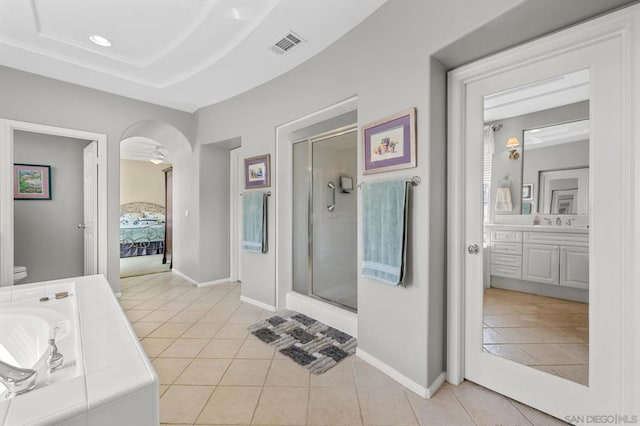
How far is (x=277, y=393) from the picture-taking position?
1617mm

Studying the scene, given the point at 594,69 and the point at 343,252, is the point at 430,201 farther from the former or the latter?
the point at 343,252

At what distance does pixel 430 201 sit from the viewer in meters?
1.61

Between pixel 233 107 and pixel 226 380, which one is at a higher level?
pixel 233 107

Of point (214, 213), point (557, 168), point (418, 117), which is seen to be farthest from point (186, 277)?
point (557, 168)

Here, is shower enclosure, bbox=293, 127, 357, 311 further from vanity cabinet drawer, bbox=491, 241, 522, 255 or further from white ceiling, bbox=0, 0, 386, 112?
vanity cabinet drawer, bbox=491, 241, 522, 255

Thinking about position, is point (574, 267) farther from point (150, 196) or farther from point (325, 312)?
point (150, 196)

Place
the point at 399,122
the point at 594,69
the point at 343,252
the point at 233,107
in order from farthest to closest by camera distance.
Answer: the point at 233,107 < the point at 343,252 < the point at 399,122 < the point at 594,69

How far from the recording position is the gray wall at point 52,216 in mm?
3316

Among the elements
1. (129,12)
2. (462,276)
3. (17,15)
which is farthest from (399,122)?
(17,15)

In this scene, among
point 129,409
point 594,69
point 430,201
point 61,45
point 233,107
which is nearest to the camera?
point 129,409

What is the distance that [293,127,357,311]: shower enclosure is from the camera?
2.70 meters

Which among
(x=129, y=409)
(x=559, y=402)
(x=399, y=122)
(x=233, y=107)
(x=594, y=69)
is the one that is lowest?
(x=559, y=402)

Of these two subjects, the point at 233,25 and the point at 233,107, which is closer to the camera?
the point at 233,25

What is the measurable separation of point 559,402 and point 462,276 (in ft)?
2.46
